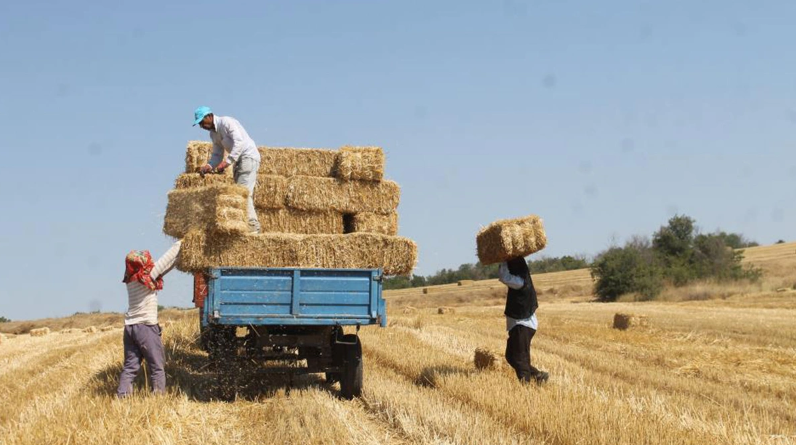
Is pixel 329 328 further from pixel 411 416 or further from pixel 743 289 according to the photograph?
pixel 743 289

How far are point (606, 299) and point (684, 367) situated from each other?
3201 centimetres

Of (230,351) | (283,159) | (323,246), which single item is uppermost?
(283,159)

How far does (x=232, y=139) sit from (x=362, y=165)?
1799mm

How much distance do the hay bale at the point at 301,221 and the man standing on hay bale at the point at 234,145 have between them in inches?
21.2

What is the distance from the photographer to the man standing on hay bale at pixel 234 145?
1055cm

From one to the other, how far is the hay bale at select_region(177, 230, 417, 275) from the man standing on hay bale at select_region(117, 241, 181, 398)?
21.1 inches

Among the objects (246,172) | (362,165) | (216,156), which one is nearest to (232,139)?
(246,172)

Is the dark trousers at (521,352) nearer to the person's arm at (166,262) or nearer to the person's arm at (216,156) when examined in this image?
the person's arm at (166,262)

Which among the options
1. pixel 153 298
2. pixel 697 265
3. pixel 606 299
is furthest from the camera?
pixel 697 265

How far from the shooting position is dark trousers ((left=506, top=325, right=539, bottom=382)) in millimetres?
9511

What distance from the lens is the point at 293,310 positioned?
9.23 m

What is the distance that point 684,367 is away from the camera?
12.3 metres

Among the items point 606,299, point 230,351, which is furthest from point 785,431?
point 606,299

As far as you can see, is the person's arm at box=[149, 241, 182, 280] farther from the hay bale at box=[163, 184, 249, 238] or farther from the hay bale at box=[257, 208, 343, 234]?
the hay bale at box=[257, 208, 343, 234]
